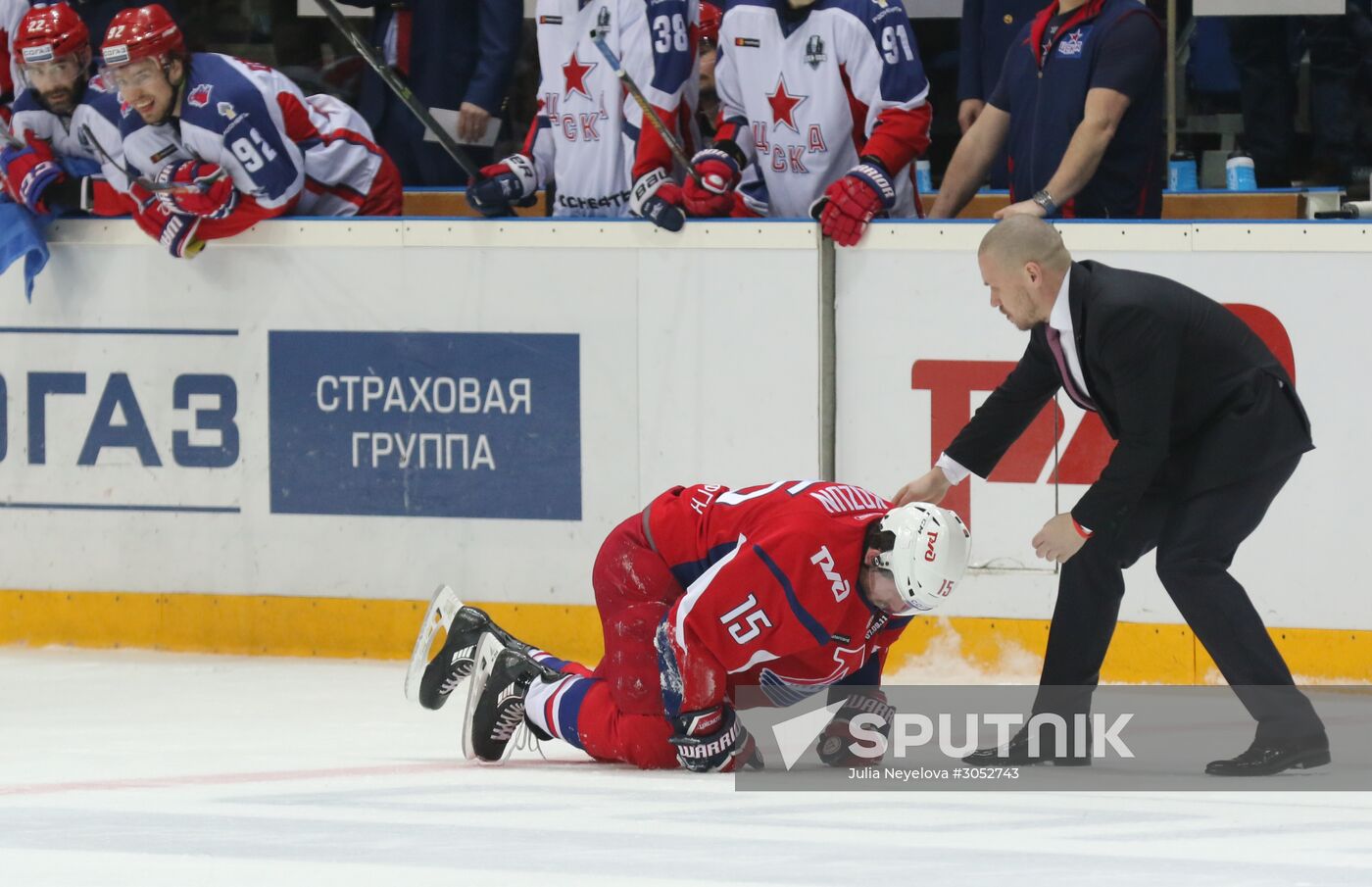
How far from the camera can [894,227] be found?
6105mm

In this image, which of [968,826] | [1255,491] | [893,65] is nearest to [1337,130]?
[893,65]

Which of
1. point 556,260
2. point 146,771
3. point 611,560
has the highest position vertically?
point 556,260

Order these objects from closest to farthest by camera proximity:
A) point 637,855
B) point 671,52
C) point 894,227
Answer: point 637,855, point 894,227, point 671,52

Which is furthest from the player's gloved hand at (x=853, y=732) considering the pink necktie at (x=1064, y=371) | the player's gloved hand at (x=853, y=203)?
the player's gloved hand at (x=853, y=203)

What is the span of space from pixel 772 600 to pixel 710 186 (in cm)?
218

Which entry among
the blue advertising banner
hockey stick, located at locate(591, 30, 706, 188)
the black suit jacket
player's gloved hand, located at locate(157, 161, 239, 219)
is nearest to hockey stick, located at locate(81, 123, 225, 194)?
player's gloved hand, located at locate(157, 161, 239, 219)

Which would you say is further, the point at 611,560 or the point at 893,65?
the point at 893,65

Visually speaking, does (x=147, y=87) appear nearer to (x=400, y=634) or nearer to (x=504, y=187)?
(x=504, y=187)

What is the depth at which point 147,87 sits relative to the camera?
654 cm

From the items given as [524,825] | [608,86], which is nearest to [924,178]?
[608,86]

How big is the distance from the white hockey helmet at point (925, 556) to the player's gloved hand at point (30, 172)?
3530 millimetres

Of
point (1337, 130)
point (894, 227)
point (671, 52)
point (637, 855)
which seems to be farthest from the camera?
point (1337, 130)

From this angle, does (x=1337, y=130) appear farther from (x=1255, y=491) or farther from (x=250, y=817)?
(x=250, y=817)

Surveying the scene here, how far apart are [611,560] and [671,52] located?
2.24m
